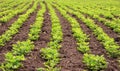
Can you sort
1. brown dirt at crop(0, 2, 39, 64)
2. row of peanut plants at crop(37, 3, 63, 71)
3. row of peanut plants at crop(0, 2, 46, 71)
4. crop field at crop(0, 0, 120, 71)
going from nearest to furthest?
row of peanut plants at crop(0, 2, 46, 71) → row of peanut plants at crop(37, 3, 63, 71) → crop field at crop(0, 0, 120, 71) → brown dirt at crop(0, 2, 39, 64)

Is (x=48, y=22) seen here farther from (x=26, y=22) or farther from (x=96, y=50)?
(x=96, y=50)

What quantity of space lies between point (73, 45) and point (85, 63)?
2.59 meters

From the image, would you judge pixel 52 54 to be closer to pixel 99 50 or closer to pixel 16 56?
pixel 16 56

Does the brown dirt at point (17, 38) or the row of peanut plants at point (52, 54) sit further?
the brown dirt at point (17, 38)

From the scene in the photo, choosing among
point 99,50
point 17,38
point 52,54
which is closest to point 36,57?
point 52,54

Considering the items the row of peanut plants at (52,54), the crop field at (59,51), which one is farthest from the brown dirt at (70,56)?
the row of peanut plants at (52,54)

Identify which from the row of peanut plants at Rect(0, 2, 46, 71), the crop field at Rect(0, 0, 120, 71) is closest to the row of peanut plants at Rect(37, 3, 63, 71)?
the crop field at Rect(0, 0, 120, 71)

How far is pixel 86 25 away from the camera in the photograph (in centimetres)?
1717

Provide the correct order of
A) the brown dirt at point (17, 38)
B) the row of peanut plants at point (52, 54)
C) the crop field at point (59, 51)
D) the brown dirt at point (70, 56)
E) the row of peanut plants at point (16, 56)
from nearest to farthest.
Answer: the row of peanut plants at point (16, 56)
the row of peanut plants at point (52, 54)
the crop field at point (59, 51)
the brown dirt at point (70, 56)
the brown dirt at point (17, 38)

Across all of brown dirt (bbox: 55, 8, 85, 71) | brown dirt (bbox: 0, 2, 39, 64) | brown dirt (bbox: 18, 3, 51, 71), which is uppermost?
brown dirt (bbox: 0, 2, 39, 64)

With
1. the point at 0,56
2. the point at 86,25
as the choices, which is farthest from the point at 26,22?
the point at 0,56

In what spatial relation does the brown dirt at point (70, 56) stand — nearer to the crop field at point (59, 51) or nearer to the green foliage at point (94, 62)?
the crop field at point (59, 51)

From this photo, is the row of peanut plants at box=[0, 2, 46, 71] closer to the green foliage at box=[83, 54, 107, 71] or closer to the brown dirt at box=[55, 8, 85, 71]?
the brown dirt at box=[55, 8, 85, 71]

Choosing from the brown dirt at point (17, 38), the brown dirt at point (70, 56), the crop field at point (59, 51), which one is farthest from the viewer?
the brown dirt at point (17, 38)
